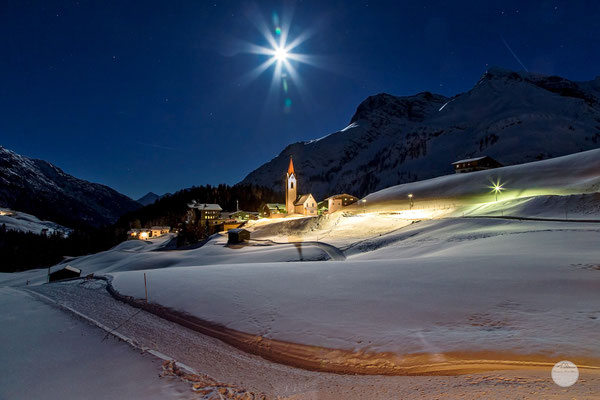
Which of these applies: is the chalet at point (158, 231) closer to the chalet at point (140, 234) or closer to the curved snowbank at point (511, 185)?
the chalet at point (140, 234)

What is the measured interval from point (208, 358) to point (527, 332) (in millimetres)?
8436

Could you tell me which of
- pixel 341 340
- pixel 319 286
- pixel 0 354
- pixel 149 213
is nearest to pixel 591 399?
pixel 341 340

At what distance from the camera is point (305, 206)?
8856cm

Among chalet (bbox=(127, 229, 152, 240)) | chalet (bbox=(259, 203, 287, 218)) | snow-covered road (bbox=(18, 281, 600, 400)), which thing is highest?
chalet (bbox=(259, 203, 287, 218))

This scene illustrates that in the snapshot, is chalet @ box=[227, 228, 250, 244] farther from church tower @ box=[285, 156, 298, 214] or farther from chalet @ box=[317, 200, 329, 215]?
chalet @ box=[317, 200, 329, 215]

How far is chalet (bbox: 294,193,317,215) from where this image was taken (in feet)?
290

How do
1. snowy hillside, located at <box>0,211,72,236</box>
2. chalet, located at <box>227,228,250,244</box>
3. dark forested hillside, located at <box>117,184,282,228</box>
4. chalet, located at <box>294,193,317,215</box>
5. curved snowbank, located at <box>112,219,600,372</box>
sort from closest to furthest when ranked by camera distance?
curved snowbank, located at <box>112,219,600,372</box> → chalet, located at <box>227,228,250,244</box> → chalet, located at <box>294,193,317,215</box> → dark forested hillside, located at <box>117,184,282,228</box> → snowy hillside, located at <box>0,211,72,236</box>

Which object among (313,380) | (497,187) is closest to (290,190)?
(497,187)

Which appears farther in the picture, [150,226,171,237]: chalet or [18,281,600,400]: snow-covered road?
[150,226,171,237]: chalet

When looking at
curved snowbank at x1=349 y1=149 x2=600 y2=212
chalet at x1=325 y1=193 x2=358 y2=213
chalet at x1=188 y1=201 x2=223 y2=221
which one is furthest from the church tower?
chalet at x1=188 y1=201 x2=223 y2=221

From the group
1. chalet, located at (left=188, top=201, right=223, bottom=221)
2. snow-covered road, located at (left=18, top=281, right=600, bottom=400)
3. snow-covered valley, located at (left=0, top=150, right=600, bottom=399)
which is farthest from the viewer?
chalet, located at (left=188, top=201, right=223, bottom=221)

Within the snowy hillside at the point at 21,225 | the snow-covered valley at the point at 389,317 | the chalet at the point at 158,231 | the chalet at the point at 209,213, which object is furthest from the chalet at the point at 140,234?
the snow-covered valley at the point at 389,317

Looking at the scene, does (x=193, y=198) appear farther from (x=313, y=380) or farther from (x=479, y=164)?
(x=313, y=380)

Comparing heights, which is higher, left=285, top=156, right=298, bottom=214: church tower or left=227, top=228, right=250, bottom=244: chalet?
left=285, top=156, right=298, bottom=214: church tower
